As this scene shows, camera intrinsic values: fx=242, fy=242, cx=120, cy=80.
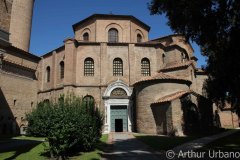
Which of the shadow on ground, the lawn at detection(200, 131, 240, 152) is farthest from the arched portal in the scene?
the shadow on ground

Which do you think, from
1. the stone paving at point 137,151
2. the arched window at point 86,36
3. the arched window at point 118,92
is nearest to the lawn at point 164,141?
the stone paving at point 137,151

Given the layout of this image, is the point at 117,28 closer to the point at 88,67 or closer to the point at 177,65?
the point at 88,67

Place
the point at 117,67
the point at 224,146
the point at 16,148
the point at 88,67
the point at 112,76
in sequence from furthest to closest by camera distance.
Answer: the point at 117,67, the point at 88,67, the point at 112,76, the point at 224,146, the point at 16,148

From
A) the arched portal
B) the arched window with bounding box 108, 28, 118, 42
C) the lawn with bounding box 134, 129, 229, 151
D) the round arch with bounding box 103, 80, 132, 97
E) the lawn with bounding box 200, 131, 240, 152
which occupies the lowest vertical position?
the lawn with bounding box 200, 131, 240, 152

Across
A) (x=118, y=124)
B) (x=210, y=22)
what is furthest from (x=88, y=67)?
(x=210, y=22)

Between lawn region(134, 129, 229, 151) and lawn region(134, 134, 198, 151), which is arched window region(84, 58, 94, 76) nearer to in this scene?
lawn region(134, 129, 229, 151)

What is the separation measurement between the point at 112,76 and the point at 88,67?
3315mm

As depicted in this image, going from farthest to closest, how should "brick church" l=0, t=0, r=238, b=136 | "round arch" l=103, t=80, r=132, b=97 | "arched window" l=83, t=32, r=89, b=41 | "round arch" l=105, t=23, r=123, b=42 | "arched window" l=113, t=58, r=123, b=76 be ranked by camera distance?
"arched window" l=83, t=32, r=89, b=41
"round arch" l=105, t=23, r=123, b=42
"arched window" l=113, t=58, r=123, b=76
"round arch" l=103, t=80, r=132, b=97
"brick church" l=0, t=0, r=238, b=136

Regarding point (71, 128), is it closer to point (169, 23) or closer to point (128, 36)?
point (169, 23)

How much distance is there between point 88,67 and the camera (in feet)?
101

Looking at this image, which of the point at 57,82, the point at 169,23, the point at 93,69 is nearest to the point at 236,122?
the point at 93,69

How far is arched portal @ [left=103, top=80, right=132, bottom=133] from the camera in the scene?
2877 centimetres

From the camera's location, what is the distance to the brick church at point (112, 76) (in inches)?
948

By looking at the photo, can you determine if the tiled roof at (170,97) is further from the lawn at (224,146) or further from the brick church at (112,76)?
the lawn at (224,146)
